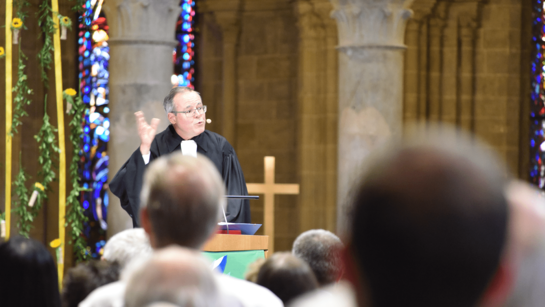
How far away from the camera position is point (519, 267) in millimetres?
1211

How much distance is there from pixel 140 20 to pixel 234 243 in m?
3.40

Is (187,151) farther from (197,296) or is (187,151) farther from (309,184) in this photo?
(309,184)

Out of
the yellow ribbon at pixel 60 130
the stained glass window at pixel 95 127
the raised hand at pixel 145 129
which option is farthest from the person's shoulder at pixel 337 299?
the stained glass window at pixel 95 127

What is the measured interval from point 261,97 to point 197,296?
10018 mm

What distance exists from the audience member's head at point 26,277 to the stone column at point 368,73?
490 centimetres

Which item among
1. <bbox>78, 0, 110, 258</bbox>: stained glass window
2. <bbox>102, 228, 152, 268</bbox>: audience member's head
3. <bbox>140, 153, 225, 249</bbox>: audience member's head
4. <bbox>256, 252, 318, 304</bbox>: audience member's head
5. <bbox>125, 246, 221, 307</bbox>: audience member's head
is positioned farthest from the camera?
<bbox>78, 0, 110, 258</bbox>: stained glass window

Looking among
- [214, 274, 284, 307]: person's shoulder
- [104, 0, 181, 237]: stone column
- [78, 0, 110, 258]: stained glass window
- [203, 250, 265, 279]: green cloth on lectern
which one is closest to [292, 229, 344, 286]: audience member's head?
[203, 250, 265, 279]: green cloth on lectern

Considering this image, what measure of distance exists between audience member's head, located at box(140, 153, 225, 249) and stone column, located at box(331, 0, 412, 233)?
17.5 feet

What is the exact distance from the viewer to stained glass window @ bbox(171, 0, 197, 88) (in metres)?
11.5

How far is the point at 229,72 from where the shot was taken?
36.8ft

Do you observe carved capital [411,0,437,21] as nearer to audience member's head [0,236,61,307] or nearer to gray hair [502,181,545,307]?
audience member's head [0,236,61,307]

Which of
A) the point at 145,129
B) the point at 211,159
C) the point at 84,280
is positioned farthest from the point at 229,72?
the point at 84,280

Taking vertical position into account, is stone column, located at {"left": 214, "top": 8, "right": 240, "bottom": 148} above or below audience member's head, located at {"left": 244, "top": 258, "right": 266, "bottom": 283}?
above

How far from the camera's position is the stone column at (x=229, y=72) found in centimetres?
1114
